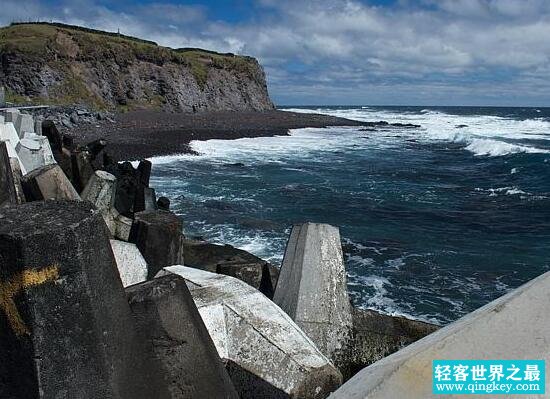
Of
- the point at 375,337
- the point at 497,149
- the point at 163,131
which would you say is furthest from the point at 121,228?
the point at 497,149

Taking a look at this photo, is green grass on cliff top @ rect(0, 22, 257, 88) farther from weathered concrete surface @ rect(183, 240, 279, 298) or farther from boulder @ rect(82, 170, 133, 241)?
weathered concrete surface @ rect(183, 240, 279, 298)

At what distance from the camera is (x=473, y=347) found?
1.78m

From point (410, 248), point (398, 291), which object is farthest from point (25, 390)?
point (410, 248)

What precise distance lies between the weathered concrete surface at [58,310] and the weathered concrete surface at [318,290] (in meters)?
2.01

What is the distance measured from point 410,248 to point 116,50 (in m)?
51.3

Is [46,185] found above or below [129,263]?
above

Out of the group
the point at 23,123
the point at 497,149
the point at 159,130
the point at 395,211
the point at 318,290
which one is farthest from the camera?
the point at 159,130

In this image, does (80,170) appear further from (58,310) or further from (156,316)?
(58,310)

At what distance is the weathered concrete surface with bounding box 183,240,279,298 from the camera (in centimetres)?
536

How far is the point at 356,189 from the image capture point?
20.6 meters

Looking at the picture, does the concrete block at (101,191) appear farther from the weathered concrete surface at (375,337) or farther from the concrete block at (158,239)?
→ the weathered concrete surface at (375,337)

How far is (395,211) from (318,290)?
12694 millimetres

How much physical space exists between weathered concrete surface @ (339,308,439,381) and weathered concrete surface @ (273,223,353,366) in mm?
82

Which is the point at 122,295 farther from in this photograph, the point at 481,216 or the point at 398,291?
the point at 481,216
